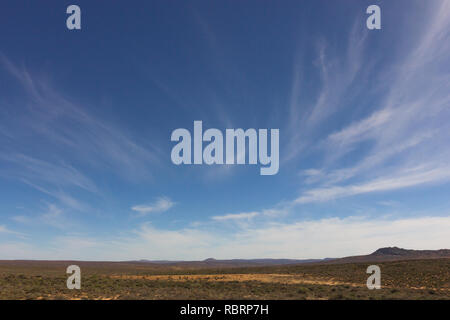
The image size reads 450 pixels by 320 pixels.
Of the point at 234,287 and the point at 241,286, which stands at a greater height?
the point at 234,287

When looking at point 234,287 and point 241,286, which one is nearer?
point 234,287
